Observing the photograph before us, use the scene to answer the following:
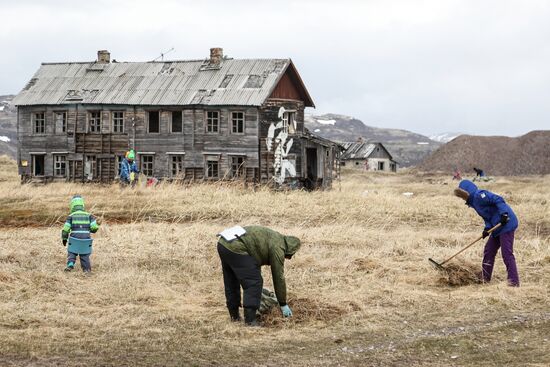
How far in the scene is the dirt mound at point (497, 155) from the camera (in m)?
69.0

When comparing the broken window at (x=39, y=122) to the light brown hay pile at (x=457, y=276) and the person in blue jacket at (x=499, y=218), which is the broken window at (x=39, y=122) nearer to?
the light brown hay pile at (x=457, y=276)

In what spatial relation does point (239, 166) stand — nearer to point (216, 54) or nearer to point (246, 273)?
point (216, 54)

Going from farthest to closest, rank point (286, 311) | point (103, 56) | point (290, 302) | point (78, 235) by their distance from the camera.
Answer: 1. point (103, 56)
2. point (78, 235)
3. point (290, 302)
4. point (286, 311)

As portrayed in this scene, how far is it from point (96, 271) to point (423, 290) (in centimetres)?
551

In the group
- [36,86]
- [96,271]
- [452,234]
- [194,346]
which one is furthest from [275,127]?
[194,346]

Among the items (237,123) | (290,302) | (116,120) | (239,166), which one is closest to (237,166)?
(239,166)

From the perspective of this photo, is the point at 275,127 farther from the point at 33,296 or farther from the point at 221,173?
the point at 33,296

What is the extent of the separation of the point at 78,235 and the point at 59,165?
2436cm

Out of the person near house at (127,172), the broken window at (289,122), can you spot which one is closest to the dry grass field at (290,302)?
the person near house at (127,172)

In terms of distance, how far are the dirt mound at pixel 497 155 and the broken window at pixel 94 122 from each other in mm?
42566

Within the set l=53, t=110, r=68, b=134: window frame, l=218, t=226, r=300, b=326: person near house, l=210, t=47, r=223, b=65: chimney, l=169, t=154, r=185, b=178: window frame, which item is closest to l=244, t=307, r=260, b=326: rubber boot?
l=218, t=226, r=300, b=326: person near house

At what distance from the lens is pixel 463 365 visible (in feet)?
25.1

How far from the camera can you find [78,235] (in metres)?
12.9

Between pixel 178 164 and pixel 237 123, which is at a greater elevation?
pixel 237 123
